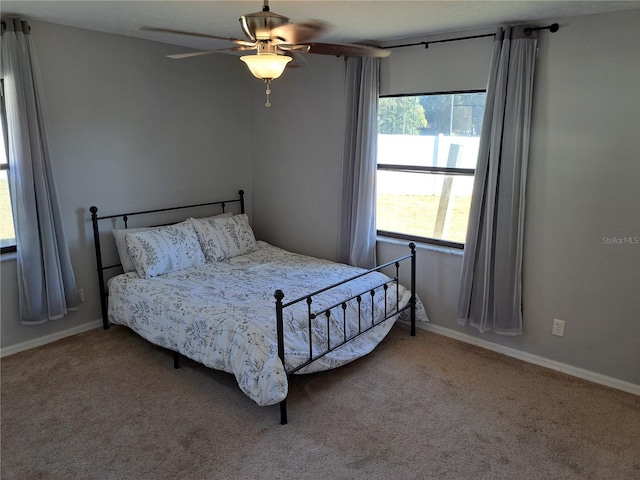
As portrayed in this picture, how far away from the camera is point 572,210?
10.4ft

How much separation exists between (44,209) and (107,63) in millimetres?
1289

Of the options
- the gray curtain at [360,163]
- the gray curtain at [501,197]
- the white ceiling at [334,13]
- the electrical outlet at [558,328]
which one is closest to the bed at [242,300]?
the gray curtain at [360,163]

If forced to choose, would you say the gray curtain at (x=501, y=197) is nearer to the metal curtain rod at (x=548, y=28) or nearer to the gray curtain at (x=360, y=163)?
the metal curtain rod at (x=548, y=28)

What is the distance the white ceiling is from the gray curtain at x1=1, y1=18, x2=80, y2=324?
0.31 meters

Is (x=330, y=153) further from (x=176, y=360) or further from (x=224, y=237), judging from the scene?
(x=176, y=360)

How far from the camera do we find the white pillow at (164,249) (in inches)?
149

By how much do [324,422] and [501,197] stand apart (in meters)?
1.91

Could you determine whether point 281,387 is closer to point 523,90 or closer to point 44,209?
point 44,209

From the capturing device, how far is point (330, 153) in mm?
4391

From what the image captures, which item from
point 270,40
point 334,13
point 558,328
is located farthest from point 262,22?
point 558,328

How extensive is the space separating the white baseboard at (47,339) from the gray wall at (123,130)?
3 cm

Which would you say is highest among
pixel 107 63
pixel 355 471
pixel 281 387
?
pixel 107 63

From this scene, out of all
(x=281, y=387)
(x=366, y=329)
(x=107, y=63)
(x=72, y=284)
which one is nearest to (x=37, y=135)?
(x=107, y=63)

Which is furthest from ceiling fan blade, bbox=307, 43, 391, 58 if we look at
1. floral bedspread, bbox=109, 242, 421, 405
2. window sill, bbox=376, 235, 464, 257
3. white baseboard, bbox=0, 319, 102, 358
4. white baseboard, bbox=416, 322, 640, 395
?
white baseboard, bbox=0, 319, 102, 358
